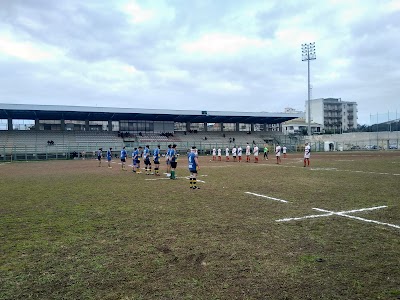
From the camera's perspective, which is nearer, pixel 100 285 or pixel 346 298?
pixel 346 298

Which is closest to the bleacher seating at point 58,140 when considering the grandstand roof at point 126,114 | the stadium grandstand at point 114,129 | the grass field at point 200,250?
the stadium grandstand at point 114,129

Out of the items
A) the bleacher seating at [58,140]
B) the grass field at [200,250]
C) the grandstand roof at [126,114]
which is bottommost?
the grass field at [200,250]

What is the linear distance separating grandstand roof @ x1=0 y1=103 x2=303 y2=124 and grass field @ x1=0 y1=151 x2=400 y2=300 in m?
42.4

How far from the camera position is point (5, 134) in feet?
165

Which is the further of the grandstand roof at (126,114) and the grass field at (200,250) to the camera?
the grandstand roof at (126,114)

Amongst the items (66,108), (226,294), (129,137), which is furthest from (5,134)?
(226,294)

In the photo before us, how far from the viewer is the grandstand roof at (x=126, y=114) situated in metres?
48.6

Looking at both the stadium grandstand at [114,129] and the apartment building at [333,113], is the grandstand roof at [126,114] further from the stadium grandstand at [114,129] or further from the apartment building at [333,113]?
the apartment building at [333,113]

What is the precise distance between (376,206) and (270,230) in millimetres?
4231

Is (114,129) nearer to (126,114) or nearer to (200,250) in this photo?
(126,114)

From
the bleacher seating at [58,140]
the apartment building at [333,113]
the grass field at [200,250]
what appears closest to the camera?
the grass field at [200,250]

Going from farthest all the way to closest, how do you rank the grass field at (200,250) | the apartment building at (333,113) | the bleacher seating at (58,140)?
the apartment building at (333,113) < the bleacher seating at (58,140) < the grass field at (200,250)

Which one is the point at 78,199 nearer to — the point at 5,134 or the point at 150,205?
the point at 150,205

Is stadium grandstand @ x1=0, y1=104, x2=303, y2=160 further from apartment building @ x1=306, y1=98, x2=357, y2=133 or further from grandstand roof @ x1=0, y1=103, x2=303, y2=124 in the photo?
apartment building @ x1=306, y1=98, x2=357, y2=133
